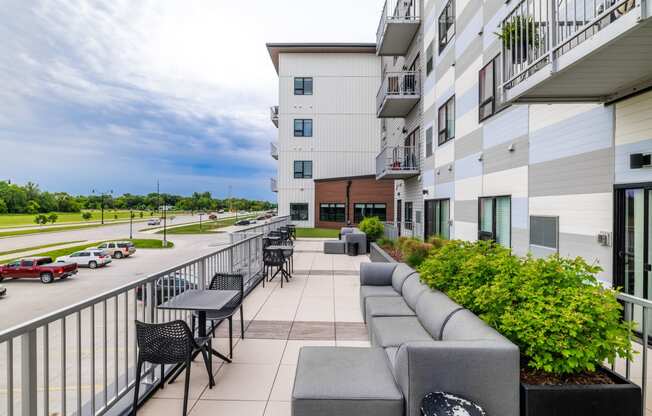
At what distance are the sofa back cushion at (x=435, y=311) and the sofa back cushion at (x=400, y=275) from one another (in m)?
1.22

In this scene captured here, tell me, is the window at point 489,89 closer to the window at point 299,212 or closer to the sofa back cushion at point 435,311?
the sofa back cushion at point 435,311

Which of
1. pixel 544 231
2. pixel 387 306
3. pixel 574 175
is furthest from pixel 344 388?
pixel 544 231

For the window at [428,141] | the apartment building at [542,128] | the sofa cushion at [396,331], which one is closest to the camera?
the sofa cushion at [396,331]

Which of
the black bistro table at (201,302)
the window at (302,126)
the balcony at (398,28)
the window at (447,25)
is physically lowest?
the black bistro table at (201,302)

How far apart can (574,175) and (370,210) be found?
24.1 meters

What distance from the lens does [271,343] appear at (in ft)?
16.1

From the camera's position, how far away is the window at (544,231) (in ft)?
→ 21.3

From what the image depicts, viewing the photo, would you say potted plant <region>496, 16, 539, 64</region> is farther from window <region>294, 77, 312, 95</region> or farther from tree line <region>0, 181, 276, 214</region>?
tree line <region>0, 181, 276, 214</region>

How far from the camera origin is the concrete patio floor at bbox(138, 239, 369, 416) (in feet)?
11.0

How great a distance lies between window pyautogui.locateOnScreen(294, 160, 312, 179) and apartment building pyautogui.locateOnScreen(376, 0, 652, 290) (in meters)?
18.0

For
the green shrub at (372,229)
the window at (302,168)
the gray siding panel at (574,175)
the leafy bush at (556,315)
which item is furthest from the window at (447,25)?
the window at (302,168)

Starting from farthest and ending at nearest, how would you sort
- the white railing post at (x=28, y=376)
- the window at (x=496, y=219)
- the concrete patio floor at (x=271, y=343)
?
the window at (x=496, y=219)
the concrete patio floor at (x=271, y=343)
the white railing post at (x=28, y=376)

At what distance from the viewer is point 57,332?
961 cm

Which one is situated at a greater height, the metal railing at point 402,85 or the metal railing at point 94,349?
the metal railing at point 402,85
